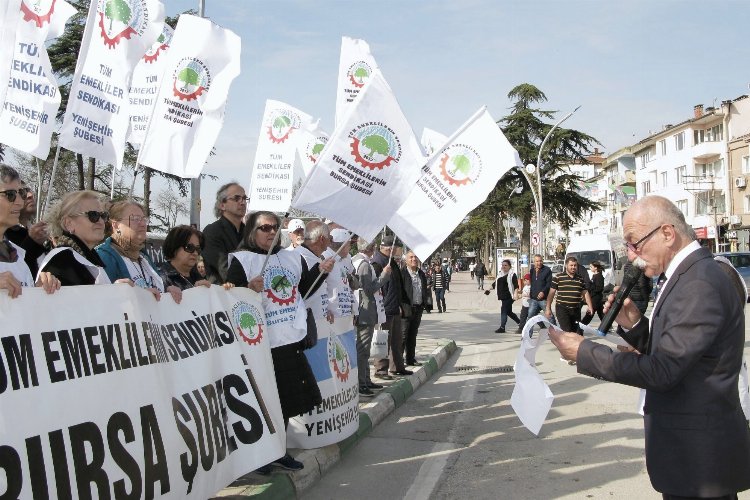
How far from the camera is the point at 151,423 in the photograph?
3.77 m

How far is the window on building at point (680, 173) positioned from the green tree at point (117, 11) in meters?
64.4

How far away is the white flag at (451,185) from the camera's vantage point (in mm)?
6266

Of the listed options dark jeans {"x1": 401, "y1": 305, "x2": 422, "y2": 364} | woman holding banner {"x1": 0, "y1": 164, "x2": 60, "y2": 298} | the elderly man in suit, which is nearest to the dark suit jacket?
the elderly man in suit

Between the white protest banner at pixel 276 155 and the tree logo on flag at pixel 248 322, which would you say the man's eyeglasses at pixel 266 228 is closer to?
the tree logo on flag at pixel 248 322

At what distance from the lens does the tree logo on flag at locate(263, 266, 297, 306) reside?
5488 millimetres

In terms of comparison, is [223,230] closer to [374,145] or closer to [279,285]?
[279,285]

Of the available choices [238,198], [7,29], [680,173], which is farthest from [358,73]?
[680,173]

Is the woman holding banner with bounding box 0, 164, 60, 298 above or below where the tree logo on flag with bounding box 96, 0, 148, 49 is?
below

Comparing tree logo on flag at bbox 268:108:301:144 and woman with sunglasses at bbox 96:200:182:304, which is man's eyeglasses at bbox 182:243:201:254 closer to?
woman with sunglasses at bbox 96:200:182:304

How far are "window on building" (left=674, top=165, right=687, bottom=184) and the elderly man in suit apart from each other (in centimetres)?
6691

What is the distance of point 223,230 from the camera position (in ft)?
19.7

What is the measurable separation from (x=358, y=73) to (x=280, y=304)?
681 centimetres

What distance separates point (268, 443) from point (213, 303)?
1.01 meters

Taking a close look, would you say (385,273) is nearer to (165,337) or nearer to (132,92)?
(132,92)
